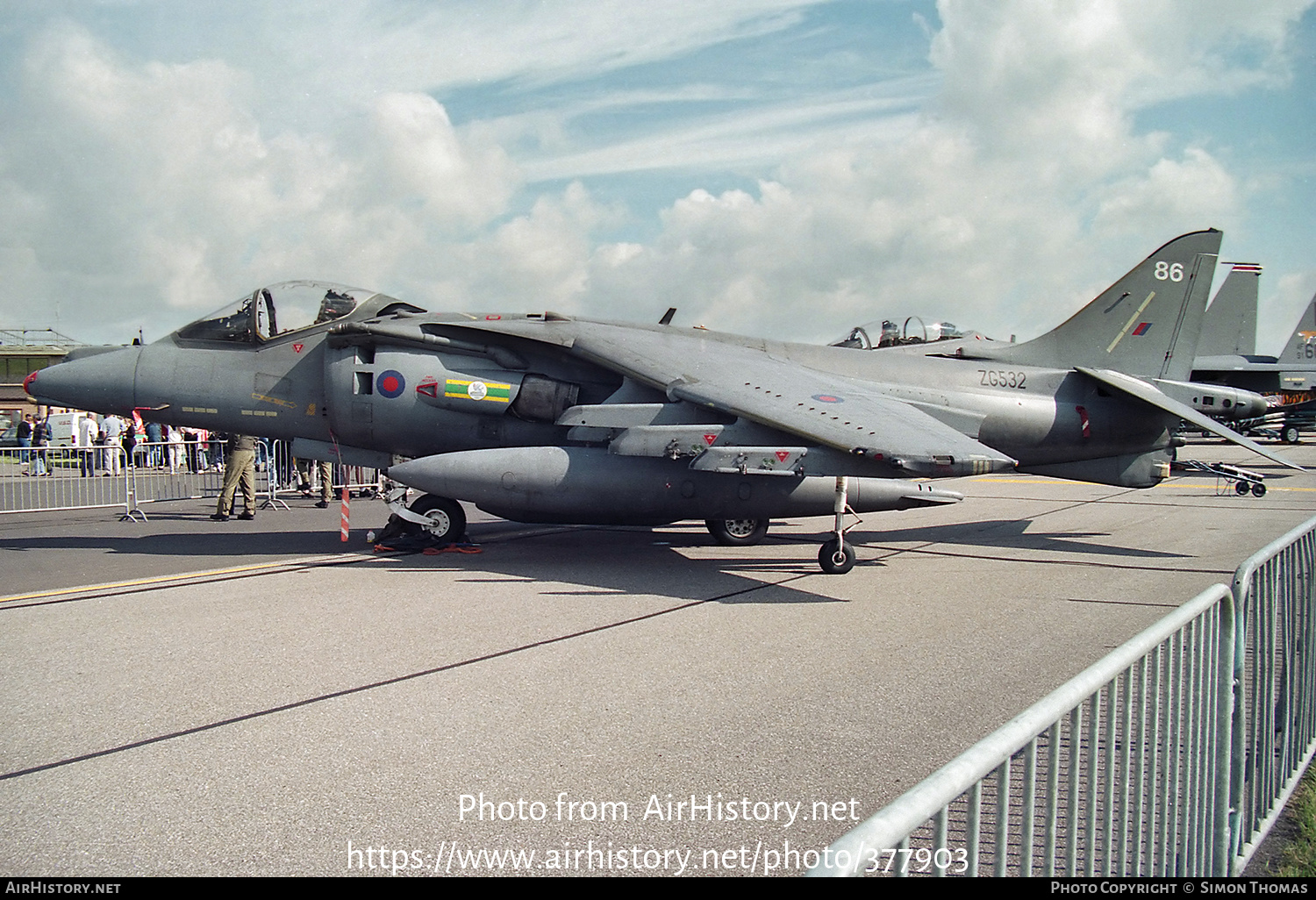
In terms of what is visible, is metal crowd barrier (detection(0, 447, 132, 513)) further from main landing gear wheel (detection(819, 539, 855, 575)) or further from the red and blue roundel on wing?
main landing gear wheel (detection(819, 539, 855, 575))

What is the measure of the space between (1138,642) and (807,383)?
23.4ft

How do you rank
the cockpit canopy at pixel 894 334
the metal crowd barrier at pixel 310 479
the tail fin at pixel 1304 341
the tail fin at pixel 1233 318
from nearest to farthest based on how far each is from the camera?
the cockpit canopy at pixel 894 334 < the metal crowd barrier at pixel 310 479 < the tail fin at pixel 1233 318 < the tail fin at pixel 1304 341

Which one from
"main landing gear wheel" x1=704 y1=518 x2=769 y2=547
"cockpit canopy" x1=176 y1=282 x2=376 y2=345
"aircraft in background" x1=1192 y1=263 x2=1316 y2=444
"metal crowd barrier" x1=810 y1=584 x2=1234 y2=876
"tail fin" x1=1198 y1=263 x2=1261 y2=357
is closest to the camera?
"metal crowd barrier" x1=810 y1=584 x2=1234 y2=876

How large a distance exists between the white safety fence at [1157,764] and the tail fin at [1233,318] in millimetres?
29377

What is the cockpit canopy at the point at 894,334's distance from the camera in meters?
14.3

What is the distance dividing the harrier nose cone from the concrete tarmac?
5.81 ft

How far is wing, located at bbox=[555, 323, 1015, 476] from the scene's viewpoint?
743 centimetres

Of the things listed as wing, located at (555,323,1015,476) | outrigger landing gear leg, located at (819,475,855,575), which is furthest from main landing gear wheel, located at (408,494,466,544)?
outrigger landing gear leg, located at (819,475,855,575)

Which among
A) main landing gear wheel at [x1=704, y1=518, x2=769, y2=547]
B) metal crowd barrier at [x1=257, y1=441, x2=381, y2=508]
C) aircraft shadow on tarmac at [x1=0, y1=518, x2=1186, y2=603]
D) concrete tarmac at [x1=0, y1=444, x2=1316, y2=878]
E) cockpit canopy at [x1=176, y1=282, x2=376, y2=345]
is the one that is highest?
cockpit canopy at [x1=176, y1=282, x2=376, y2=345]

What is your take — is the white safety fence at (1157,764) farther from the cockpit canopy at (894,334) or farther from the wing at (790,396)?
the cockpit canopy at (894,334)

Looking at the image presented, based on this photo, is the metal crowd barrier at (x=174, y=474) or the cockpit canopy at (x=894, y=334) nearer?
the cockpit canopy at (x=894, y=334)

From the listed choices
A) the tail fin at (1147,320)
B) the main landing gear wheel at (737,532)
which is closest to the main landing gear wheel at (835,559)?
the main landing gear wheel at (737,532)

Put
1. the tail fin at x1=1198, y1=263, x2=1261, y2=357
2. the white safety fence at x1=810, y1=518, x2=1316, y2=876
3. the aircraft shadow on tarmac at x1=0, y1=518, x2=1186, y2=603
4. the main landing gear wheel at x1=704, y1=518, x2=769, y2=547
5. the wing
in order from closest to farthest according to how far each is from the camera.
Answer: the white safety fence at x1=810, y1=518, x2=1316, y2=876
the wing
the aircraft shadow on tarmac at x1=0, y1=518, x2=1186, y2=603
the main landing gear wheel at x1=704, y1=518, x2=769, y2=547
the tail fin at x1=1198, y1=263, x2=1261, y2=357

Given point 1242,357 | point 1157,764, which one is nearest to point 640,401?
point 1157,764
